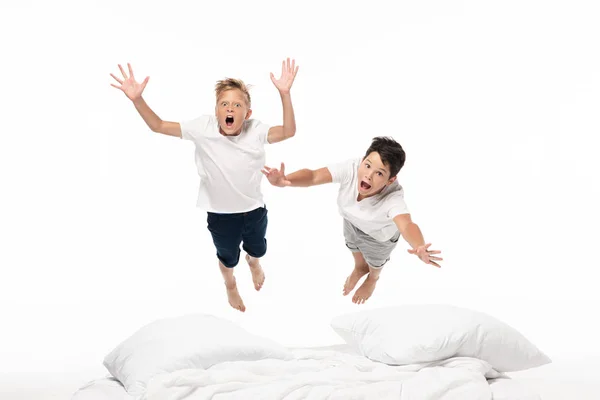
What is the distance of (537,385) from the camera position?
2947 mm

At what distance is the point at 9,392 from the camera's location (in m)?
3.14

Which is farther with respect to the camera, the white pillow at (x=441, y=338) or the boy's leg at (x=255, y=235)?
the boy's leg at (x=255, y=235)

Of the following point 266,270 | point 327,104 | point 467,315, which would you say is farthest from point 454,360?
point 327,104

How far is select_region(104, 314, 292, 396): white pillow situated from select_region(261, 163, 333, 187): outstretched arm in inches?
23.8

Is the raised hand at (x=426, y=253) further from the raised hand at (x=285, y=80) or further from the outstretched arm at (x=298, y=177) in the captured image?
the raised hand at (x=285, y=80)

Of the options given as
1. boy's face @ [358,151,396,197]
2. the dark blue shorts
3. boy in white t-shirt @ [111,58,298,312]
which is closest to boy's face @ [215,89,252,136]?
boy in white t-shirt @ [111,58,298,312]

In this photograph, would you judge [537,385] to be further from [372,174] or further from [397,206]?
[372,174]

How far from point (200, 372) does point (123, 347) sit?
0.46 meters

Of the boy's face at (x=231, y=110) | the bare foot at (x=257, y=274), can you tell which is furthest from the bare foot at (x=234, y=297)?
the boy's face at (x=231, y=110)

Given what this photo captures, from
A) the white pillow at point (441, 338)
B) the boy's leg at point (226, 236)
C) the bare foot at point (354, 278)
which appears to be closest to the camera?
the white pillow at point (441, 338)

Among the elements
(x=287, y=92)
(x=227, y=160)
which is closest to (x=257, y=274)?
(x=227, y=160)

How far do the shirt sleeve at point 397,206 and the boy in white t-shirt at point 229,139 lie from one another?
50 cm

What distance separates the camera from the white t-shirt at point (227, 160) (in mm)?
3408

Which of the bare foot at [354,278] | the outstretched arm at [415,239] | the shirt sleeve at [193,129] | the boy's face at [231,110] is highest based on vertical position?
the boy's face at [231,110]
